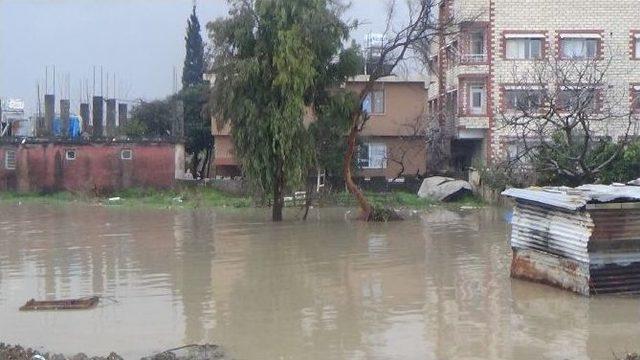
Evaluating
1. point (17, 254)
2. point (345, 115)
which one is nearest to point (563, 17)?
point (345, 115)

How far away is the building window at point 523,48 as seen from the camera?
41.9 metres

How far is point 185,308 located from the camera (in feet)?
41.0

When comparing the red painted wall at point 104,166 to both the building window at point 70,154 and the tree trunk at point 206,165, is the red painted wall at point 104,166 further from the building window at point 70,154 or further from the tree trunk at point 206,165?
the tree trunk at point 206,165

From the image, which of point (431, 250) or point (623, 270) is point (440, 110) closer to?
point (431, 250)

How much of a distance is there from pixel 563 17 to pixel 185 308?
33.1m

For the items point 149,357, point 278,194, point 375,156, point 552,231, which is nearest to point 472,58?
point 375,156

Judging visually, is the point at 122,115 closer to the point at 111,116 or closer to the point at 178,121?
the point at 111,116

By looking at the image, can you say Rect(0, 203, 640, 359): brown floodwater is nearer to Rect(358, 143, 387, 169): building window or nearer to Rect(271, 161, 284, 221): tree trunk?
Rect(271, 161, 284, 221): tree trunk

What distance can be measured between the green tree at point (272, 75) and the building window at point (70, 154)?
54.6 ft

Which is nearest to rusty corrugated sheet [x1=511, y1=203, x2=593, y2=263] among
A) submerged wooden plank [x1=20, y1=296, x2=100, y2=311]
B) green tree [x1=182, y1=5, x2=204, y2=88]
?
submerged wooden plank [x1=20, y1=296, x2=100, y2=311]

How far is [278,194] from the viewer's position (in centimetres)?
2630

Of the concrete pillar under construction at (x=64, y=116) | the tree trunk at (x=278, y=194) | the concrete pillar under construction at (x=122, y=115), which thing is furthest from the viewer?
the concrete pillar under construction at (x=122, y=115)

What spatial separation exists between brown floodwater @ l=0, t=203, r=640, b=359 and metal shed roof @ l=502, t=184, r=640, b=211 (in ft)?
4.35

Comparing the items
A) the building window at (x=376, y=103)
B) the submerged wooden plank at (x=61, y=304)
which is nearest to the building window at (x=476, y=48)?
the building window at (x=376, y=103)
